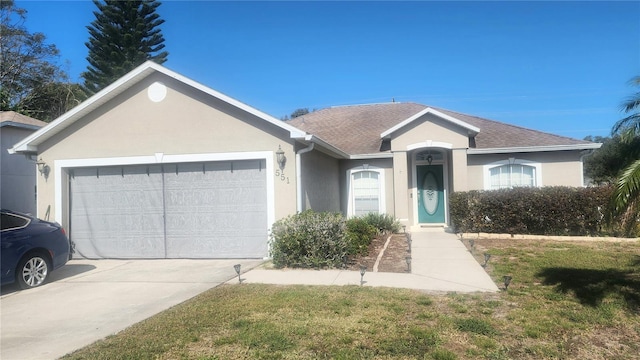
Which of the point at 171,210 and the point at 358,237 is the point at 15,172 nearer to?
the point at 171,210

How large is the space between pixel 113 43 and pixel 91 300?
2451 centimetres

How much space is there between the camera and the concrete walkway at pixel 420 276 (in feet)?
24.6

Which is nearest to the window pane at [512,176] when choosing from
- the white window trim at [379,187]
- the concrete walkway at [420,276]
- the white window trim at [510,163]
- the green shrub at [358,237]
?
the white window trim at [510,163]

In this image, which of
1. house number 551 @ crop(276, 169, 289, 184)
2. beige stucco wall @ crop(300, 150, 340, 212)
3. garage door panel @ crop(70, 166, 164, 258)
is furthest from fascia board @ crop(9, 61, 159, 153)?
beige stucco wall @ crop(300, 150, 340, 212)

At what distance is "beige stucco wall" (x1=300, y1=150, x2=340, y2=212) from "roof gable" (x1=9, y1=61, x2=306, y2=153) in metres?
1.45

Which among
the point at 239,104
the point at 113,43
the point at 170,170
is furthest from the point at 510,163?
the point at 113,43

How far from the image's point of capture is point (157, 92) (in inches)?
436

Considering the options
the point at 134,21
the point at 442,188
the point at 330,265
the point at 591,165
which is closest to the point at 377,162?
the point at 442,188

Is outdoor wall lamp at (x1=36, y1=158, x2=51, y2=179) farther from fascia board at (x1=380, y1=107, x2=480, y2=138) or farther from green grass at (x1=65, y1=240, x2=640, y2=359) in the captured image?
fascia board at (x1=380, y1=107, x2=480, y2=138)

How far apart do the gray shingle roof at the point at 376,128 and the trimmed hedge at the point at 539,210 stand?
8.08ft

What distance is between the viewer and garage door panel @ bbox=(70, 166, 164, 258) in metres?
11.1

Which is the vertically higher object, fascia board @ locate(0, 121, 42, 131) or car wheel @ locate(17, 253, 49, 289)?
fascia board @ locate(0, 121, 42, 131)

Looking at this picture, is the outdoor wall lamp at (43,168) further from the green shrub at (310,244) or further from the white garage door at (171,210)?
the green shrub at (310,244)

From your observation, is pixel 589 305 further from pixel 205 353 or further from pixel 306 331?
pixel 205 353
